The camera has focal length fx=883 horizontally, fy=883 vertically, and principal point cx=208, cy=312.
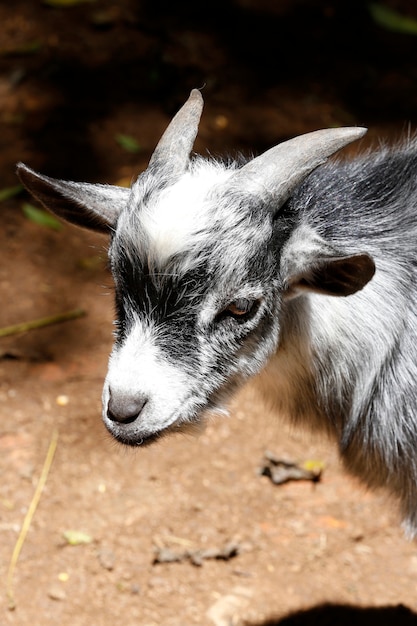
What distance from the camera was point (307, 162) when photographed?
2697 millimetres

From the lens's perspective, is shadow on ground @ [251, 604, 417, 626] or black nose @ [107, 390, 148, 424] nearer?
black nose @ [107, 390, 148, 424]

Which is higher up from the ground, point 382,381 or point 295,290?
point 295,290

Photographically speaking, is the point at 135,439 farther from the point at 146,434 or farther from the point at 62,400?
the point at 62,400

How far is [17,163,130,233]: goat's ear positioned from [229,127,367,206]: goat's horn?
17.8 inches

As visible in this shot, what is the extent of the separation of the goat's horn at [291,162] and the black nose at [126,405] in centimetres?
72

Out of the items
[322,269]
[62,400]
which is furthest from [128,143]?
[322,269]

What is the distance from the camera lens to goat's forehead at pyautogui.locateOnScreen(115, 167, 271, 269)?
263cm

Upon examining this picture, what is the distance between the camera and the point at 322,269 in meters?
2.67

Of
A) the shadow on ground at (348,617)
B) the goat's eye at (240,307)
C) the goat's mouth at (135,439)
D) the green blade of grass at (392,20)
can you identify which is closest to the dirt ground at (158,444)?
the shadow on ground at (348,617)

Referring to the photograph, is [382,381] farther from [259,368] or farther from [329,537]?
[329,537]

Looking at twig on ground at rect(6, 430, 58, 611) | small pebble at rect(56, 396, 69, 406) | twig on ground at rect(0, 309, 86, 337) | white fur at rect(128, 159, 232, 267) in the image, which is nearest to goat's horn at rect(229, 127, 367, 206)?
white fur at rect(128, 159, 232, 267)

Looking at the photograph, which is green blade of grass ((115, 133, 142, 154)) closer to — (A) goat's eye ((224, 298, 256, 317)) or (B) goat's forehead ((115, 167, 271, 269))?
(B) goat's forehead ((115, 167, 271, 269))

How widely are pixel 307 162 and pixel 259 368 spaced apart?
708 mm

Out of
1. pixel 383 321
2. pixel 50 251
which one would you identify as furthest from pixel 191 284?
pixel 50 251
